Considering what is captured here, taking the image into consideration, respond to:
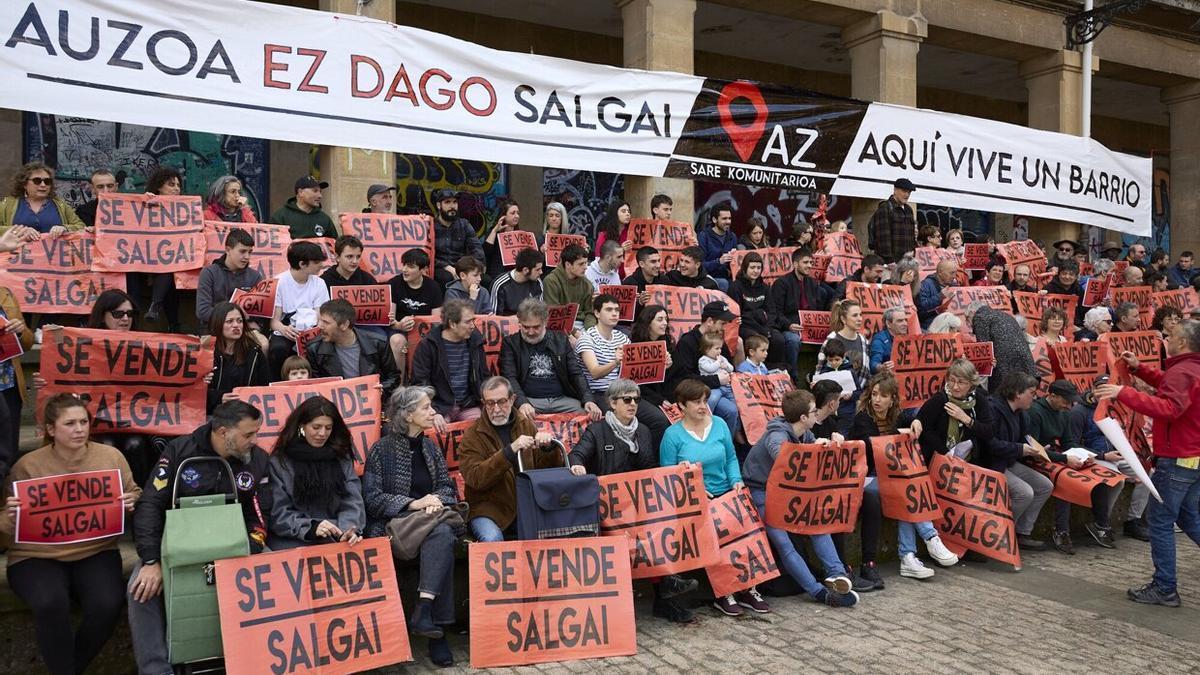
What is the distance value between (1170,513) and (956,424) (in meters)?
1.76

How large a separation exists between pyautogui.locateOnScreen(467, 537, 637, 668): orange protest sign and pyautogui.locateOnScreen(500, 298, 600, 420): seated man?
6.76 feet

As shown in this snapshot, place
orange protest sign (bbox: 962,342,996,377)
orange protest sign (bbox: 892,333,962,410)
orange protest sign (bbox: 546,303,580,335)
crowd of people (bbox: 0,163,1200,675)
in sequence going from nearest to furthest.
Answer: crowd of people (bbox: 0,163,1200,675) → orange protest sign (bbox: 546,303,580,335) → orange protest sign (bbox: 892,333,962,410) → orange protest sign (bbox: 962,342,996,377)

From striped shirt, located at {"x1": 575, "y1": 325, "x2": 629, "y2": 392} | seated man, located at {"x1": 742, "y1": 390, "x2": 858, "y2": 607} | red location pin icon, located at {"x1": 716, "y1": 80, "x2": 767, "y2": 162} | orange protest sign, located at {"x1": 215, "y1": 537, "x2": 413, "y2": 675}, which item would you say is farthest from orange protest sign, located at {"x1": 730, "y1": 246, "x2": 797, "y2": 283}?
orange protest sign, located at {"x1": 215, "y1": 537, "x2": 413, "y2": 675}

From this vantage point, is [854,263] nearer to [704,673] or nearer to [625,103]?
[625,103]

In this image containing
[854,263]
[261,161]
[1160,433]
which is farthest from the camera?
[261,161]

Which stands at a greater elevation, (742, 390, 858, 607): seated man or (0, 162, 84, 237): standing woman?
(0, 162, 84, 237): standing woman

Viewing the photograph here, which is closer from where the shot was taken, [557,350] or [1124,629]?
[1124,629]

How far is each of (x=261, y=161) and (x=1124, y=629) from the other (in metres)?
13.0

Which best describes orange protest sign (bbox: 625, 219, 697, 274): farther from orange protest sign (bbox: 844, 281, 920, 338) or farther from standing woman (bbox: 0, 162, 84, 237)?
standing woman (bbox: 0, 162, 84, 237)

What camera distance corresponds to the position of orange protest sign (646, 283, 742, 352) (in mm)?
10172

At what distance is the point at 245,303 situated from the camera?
26.9ft

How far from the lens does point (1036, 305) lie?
12.7 m

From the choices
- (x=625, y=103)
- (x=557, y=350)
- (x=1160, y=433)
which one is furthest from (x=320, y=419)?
(x=625, y=103)

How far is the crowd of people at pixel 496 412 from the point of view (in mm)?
5527
